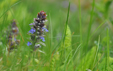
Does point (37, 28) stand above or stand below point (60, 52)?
above

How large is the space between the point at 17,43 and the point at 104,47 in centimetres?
75

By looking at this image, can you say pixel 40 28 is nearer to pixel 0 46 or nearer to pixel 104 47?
pixel 0 46

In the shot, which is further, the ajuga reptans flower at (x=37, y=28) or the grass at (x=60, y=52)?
the ajuga reptans flower at (x=37, y=28)

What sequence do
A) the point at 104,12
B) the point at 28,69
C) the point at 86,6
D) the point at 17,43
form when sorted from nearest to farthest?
the point at 28,69 < the point at 17,43 < the point at 104,12 < the point at 86,6

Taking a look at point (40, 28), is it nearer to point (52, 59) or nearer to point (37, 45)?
point (37, 45)

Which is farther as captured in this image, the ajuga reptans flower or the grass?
the ajuga reptans flower

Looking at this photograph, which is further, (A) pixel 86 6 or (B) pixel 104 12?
(A) pixel 86 6

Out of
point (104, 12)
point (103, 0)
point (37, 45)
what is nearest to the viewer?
point (37, 45)

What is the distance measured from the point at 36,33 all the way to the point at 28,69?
271mm

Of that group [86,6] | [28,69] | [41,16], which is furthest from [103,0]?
[28,69]

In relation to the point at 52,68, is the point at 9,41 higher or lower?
higher

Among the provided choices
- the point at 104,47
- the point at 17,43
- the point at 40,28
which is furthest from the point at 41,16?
the point at 104,47

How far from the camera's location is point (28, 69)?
1.26m

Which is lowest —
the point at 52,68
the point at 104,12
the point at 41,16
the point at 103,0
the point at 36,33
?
the point at 52,68
